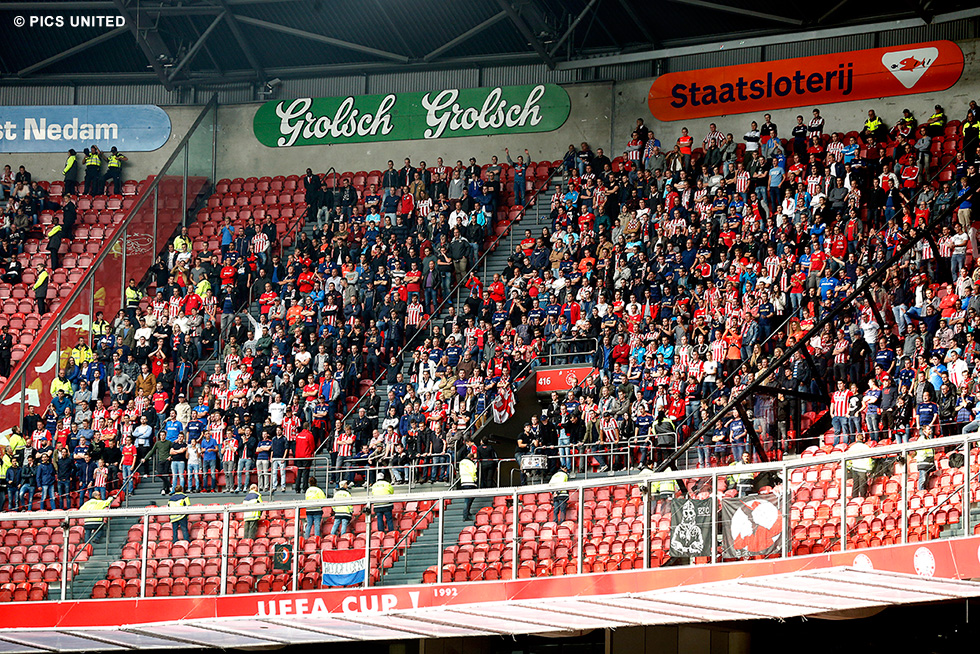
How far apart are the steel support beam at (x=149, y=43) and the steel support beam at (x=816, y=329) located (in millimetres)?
16189

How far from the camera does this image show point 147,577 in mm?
15836

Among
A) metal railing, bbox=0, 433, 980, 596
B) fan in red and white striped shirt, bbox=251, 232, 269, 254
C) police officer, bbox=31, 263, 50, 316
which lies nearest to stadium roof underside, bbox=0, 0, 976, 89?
fan in red and white striped shirt, bbox=251, 232, 269, 254

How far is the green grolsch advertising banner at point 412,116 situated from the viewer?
29750 mm

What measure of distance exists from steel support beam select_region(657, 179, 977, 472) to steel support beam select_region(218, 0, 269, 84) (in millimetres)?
15198

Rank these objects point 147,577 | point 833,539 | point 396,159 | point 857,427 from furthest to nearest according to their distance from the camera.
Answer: point 396,159
point 857,427
point 147,577
point 833,539

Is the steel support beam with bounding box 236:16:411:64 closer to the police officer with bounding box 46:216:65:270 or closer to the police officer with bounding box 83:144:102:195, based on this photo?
the police officer with bounding box 83:144:102:195

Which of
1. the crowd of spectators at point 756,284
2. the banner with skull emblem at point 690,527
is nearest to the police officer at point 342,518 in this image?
the banner with skull emblem at point 690,527

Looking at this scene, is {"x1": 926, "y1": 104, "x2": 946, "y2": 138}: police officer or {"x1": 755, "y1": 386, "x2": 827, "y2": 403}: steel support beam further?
{"x1": 926, "y1": 104, "x2": 946, "y2": 138}: police officer

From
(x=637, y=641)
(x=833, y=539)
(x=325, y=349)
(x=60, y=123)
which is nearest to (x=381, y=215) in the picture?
(x=325, y=349)

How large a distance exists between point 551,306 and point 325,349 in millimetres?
4065

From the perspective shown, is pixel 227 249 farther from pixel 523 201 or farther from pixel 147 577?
pixel 147 577

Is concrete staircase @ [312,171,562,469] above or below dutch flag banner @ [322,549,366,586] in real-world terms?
above

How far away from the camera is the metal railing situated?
12.2 meters

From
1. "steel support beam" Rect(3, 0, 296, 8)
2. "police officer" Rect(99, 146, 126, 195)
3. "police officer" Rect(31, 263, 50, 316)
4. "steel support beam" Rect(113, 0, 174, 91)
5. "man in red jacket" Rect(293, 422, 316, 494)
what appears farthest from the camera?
"police officer" Rect(99, 146, 126, 195)
